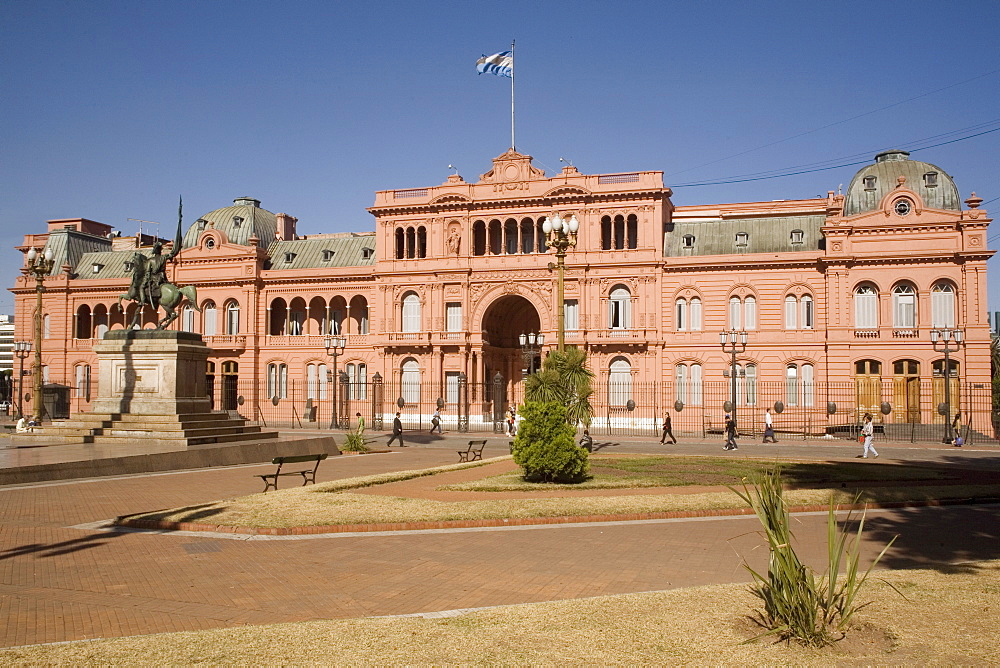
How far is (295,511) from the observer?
15.2 m

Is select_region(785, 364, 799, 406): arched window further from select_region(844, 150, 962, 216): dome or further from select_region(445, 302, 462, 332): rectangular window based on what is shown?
select_region(445, 302, 462, 332): rectangular window

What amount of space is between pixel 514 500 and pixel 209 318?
165ft

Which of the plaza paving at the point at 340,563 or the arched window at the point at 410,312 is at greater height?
the arched window at the point at 410,312

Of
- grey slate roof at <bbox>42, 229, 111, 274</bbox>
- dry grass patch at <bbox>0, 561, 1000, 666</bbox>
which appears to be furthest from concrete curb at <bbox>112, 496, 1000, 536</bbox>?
grey slate roof at <bbox>42, 229, 111, 274</bbox>

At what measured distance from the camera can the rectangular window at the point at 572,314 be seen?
177 ft

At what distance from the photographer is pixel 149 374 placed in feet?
88.5

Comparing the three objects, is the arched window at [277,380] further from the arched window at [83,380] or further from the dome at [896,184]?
the dome at [896,184]

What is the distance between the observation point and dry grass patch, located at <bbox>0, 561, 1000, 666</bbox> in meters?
7.12

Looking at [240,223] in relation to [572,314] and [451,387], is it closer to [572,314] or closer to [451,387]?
[451,387]

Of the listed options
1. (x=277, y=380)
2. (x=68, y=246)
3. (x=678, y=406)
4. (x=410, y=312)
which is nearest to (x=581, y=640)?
(x=678, y=406)

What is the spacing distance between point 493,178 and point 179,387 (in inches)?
1275

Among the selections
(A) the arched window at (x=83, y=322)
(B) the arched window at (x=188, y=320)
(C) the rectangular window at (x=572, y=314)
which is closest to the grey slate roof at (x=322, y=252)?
(B) the arched window at (x=188, y=320)

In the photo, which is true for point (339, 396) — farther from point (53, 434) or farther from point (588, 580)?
point (588, 580)

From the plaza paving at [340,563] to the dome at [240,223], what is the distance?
49.2 meters
